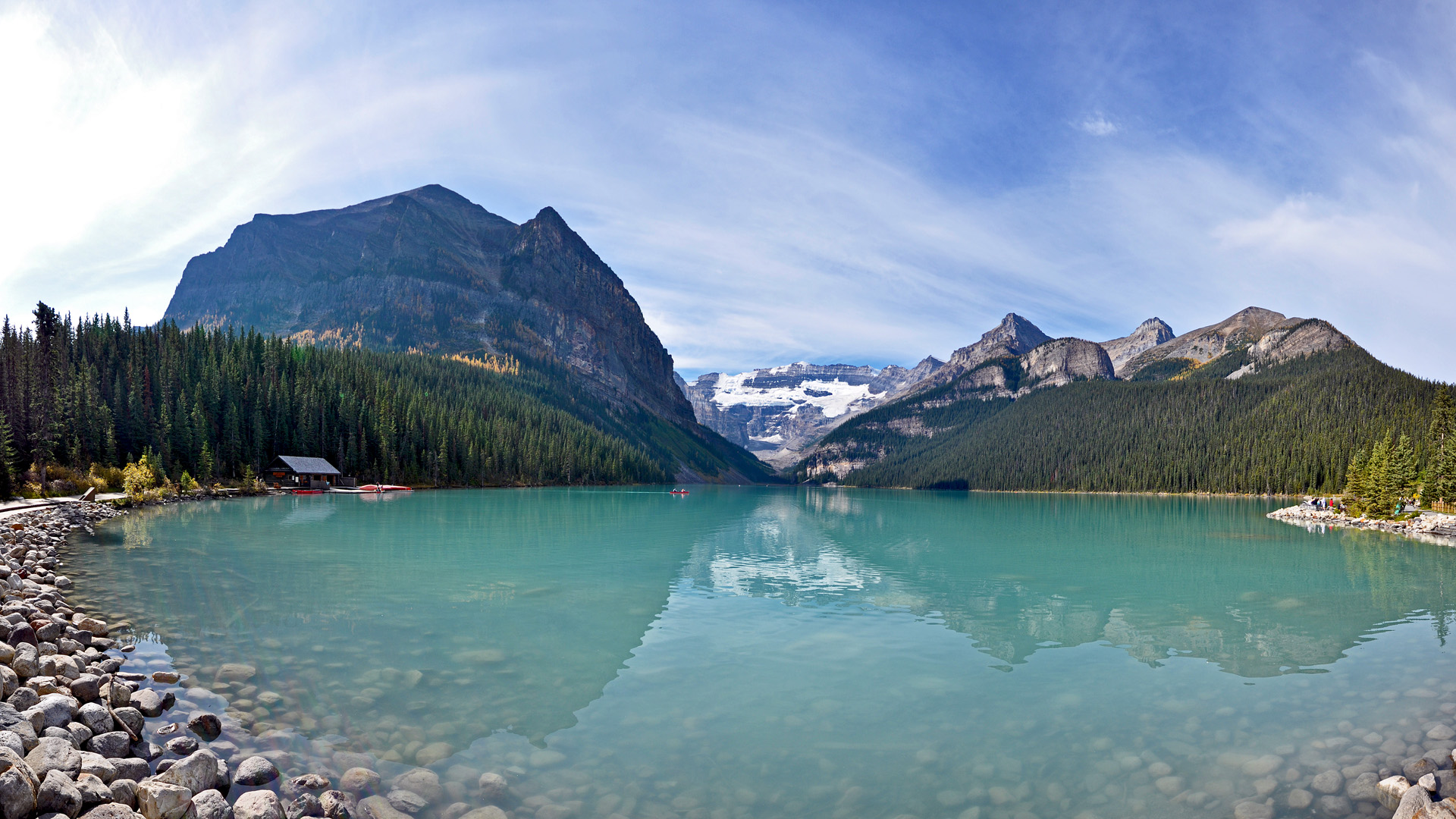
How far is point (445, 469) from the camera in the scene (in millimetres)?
131750

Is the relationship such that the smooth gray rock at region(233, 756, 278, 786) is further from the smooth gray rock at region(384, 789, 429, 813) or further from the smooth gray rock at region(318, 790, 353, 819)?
the smooth gray rock at region(384, 789, 429, 813)

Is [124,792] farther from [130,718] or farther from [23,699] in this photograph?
[23,699]

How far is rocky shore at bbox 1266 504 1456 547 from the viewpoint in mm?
53700

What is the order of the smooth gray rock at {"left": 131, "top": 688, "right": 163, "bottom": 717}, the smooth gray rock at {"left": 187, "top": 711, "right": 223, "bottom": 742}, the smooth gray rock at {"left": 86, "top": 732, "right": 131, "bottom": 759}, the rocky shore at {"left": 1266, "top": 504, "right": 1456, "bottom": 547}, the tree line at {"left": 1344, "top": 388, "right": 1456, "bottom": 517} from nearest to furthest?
the smooth gray rock at {"left": 86, "top": 732, "right": 131, "bottom": 759}, the smooth gray rock at {"left": 187, "top": 711, "right": 223, "bottom": 742}, the smooth gray rock at {"left": 131, "top": 688, "right": 163, "bottom": 717}, the rocky shore at {"left": 1266, "top": 504, "right": 1456, "bottom": 547}, the tree line at {"left": 1344, "top": 388, "right": 1456, "bottom": 517}

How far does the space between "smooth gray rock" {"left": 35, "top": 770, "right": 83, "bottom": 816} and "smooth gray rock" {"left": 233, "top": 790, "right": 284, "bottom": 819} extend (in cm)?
149

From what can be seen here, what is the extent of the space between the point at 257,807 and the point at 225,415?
4464 inches

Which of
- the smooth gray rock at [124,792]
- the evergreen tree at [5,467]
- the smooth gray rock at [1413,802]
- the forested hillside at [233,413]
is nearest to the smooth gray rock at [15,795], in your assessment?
the smooth gray rock at [124,792]

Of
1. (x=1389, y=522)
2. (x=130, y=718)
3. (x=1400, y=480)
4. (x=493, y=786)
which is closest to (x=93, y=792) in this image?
(x=130, y=718)

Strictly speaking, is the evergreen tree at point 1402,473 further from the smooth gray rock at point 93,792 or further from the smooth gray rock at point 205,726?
the smooth gray rock at point 93,792

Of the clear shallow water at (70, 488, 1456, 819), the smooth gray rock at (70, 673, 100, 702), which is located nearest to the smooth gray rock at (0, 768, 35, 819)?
the clear shallow water at (70, 488, 1456, 819)

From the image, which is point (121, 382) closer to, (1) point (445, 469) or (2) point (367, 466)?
(2) point (367, 466)

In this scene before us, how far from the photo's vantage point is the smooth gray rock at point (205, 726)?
11.2 metres

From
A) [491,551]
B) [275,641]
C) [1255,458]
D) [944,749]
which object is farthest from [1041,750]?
[1255,458]

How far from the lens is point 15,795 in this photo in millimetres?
7199
